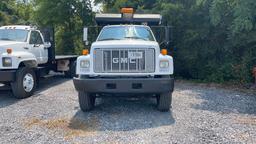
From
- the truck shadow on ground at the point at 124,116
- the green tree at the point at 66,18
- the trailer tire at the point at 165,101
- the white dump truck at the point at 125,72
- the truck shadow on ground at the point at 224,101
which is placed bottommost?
the truck shadow on ground at the point at 224,101

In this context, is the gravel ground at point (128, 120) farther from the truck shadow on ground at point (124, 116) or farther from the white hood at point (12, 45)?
the white hood at point (12, 45)

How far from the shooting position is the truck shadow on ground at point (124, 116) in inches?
217

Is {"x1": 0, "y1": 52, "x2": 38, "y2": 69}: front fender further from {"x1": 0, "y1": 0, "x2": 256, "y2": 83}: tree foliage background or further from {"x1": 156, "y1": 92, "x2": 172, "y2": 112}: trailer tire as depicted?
{"x1": 0, "y1": 0, "x2": 256, "y2": 83}: tree foliage background

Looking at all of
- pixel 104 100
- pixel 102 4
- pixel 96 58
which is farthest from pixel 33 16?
pixel 96 58

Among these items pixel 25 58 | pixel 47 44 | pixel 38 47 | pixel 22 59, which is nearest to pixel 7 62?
pixel 22 59

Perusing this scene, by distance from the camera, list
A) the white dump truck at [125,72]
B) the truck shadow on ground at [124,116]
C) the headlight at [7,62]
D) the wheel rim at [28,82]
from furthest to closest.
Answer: the wheel rim at [28,82] < the headlight at [7,62] < the white dump truck at [125,72] < the truck shadow on ground at [124,116]

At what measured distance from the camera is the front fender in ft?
25.4

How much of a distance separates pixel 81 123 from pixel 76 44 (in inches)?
507

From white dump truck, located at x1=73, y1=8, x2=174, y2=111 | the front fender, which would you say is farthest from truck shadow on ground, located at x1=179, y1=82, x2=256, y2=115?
the front fender

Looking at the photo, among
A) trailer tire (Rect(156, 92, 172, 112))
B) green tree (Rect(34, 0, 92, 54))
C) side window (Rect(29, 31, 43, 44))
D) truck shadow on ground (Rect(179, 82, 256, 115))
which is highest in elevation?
green tree (Rect(34, 0, 92, 54))

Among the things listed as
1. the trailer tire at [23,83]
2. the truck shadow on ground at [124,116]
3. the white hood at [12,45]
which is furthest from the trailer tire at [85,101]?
the white hood at [12,45]

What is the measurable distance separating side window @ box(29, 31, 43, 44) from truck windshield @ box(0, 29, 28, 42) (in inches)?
10.0

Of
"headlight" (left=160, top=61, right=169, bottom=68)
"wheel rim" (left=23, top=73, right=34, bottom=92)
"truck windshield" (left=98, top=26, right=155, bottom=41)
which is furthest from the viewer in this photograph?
"wheel rim" (left=23, top=73, right=34, bottom=92)

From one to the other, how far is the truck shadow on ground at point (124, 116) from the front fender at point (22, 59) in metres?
2.60
